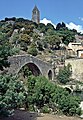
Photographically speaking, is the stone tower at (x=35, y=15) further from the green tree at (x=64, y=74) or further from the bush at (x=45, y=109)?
the bush at (x=45, y=109)

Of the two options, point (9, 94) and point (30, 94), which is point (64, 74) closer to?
point (30, 94)

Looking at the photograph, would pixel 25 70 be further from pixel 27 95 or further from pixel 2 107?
pixel 2 107

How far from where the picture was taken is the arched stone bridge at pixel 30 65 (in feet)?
115

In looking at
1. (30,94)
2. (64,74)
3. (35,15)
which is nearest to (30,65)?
(64,74)

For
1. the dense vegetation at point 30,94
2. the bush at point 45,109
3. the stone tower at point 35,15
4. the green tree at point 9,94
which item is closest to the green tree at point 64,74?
the dense vegetation at point 30,94

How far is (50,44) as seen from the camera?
63.0 meters

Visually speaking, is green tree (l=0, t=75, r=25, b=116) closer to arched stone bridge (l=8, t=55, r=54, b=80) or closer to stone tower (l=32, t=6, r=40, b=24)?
arched stone bridge (l=8, t=55, r=54, b=80)

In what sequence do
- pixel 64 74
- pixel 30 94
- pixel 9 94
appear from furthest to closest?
pixel 64 74 < pixel 30 94 < pixel 9 94

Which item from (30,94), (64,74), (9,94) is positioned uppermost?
(64,74)

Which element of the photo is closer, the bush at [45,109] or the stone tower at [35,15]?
the bush at [45,109]

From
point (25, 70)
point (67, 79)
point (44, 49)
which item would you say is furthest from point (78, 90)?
point (44, 49)

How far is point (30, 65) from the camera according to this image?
42688mm

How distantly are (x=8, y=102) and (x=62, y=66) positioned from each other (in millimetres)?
39444

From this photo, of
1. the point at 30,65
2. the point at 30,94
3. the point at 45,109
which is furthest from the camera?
the point at 30,65
